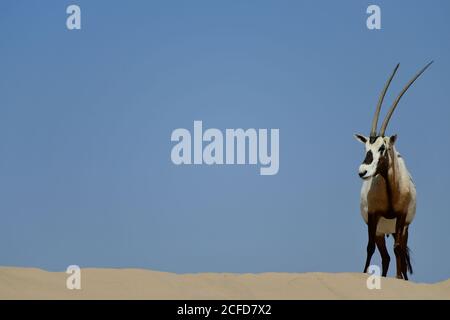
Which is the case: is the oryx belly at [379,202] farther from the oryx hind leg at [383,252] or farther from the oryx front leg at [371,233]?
the oryx hind leg at [383,252]

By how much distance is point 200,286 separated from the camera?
1180 centimetres

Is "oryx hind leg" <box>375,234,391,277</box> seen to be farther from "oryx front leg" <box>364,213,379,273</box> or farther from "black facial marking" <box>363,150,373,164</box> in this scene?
"black facial marking" <box>363,150,373,164</box>

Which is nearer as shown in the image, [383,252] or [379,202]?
[379,202]

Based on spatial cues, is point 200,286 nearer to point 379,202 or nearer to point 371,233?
point 371,233

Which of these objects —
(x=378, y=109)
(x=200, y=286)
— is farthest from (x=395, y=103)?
(x=200, y=286)

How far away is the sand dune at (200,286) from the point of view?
11195mm

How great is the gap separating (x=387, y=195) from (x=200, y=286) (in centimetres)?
489

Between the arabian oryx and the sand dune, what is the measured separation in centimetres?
242

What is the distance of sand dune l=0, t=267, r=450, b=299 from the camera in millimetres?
11195

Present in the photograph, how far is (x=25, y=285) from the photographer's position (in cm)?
1127
